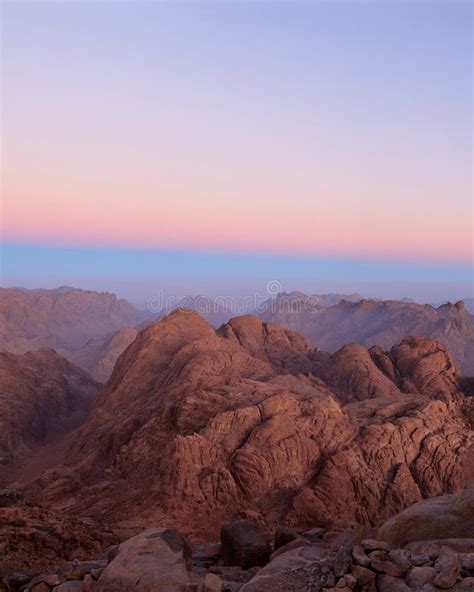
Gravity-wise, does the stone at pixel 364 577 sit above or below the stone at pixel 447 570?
below

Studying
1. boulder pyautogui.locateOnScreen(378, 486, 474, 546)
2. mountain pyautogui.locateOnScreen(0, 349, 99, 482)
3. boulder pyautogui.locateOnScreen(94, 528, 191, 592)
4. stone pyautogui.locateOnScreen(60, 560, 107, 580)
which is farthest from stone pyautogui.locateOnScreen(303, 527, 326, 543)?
mountain pyautogui.locateOnScreen(0, 349, 99, 482)

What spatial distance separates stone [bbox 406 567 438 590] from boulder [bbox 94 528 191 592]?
4.25 meters

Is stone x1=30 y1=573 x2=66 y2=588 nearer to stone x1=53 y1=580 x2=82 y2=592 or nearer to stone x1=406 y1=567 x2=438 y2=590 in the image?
stone x1=53 y1=580 x2=82 y2=592

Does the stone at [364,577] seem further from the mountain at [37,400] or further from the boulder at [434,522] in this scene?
the mountain at [37,400]

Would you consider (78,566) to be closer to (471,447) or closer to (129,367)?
(471,447)

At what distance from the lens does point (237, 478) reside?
963 inches

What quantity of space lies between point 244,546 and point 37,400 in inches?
1238

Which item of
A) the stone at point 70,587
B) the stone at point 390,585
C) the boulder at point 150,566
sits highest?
the stone at point 390,585

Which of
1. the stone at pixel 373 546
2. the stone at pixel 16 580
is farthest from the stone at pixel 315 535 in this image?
the stone at pixel 16 580

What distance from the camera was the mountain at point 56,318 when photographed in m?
118

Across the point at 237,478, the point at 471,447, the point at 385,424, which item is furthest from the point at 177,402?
the point at 471,447

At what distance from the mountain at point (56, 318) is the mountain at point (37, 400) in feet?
184

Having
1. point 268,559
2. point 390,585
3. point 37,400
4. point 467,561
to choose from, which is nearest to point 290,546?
point 268,559

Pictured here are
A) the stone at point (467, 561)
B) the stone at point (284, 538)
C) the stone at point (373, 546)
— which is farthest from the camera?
the stone at point (284, 538)
